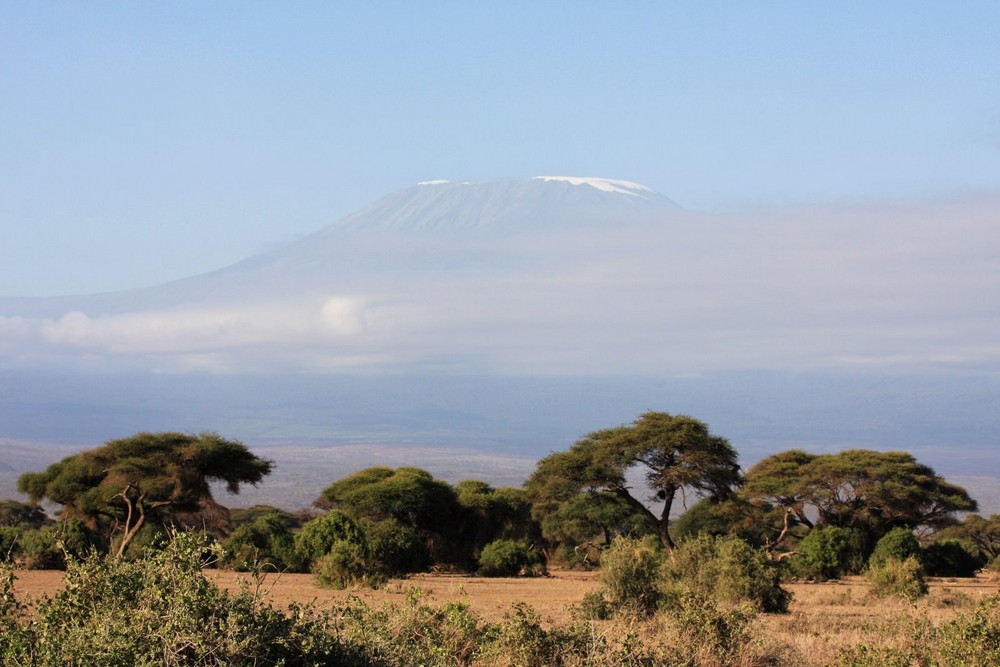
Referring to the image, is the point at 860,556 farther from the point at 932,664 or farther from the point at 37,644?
the point at 37,644

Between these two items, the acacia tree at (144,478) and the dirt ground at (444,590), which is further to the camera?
the acacia tree at (144,478)

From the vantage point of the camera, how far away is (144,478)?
30.5m

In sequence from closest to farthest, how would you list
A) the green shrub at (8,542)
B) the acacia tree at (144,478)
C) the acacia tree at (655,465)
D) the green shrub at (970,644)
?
the green shrub at (970,644)
the green shrub at (8,542)
the acacia tree at (144,478)
the acacia tree at (655,465)

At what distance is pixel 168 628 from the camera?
748cm

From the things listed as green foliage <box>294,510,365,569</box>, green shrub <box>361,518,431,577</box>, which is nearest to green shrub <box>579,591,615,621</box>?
green shrub <box>361,518,431,577</box>

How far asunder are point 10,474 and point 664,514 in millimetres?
143151

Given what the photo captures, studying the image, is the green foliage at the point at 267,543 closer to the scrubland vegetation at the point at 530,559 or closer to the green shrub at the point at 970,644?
the scrubland vegetation at the point at 530,559

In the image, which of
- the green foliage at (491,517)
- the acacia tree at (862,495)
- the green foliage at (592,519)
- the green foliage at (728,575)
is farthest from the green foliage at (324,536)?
the acacia tree at (862,495)

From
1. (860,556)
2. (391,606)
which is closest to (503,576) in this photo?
(860,556)

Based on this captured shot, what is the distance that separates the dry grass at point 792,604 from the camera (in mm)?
14202

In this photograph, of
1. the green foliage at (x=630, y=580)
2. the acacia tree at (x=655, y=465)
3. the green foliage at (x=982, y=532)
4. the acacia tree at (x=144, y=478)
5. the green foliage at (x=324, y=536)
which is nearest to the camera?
the green foliage at (x=630, y=580)

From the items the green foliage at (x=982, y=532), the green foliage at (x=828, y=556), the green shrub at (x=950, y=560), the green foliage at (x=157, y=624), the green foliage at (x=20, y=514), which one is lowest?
the green foliage at (x=20, y=514)

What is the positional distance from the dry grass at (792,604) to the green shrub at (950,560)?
3.44m

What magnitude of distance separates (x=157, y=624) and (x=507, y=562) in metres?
25.6
